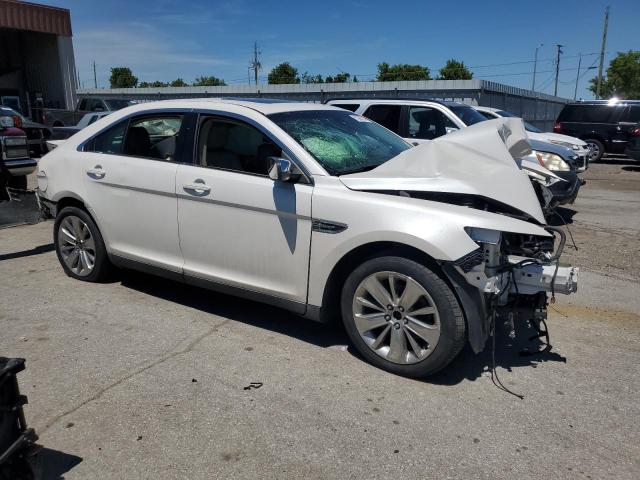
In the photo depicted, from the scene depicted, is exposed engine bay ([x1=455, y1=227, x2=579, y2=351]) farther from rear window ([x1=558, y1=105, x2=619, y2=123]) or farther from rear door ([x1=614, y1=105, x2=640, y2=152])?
rear window ([x1=558, y1=105, x2=619, y2=123])

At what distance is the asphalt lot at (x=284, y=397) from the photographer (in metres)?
2.73

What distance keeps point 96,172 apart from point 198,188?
1.27 meters

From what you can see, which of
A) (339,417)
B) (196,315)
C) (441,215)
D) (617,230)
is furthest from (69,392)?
(617,230)

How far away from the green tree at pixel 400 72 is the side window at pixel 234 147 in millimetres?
64690

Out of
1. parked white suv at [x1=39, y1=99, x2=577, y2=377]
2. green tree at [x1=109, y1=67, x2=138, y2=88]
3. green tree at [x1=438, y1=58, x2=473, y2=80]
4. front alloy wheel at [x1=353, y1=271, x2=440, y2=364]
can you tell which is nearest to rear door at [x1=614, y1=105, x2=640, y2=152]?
parked white suv at [x1=39, y1=99, x2=577, y2=377]

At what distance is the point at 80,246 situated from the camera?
5180mm

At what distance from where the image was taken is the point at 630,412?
3.20m

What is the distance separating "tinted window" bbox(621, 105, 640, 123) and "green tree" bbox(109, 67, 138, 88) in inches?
2925

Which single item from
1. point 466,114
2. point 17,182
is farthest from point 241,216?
point 466,114

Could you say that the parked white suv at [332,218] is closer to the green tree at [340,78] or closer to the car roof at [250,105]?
the car roof at [250,105]

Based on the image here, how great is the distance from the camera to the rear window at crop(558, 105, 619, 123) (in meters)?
17.5

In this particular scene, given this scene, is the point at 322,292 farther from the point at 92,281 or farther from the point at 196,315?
the point at 92,281

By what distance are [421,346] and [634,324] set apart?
2.25 meters

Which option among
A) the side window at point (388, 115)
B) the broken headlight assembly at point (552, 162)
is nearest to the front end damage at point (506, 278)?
the broken headlight assembly at point (552, 162)
